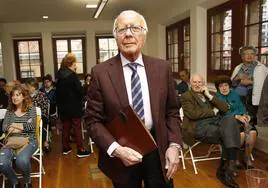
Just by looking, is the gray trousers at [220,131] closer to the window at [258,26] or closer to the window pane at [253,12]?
the window at [258,26]

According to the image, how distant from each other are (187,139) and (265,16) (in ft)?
6.65

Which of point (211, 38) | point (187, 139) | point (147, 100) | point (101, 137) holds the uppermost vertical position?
point (211, 38)

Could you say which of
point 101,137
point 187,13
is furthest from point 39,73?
point 101,137

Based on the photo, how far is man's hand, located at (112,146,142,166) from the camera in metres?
1.24

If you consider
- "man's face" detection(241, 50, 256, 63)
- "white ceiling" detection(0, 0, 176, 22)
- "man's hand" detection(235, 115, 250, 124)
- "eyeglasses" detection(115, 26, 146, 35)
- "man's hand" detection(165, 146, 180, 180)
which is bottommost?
"man's hand" detection(235, 115, 250, 124)

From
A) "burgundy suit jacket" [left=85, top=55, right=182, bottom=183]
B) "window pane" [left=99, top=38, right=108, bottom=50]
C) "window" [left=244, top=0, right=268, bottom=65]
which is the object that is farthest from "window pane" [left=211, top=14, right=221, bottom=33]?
"window pane" [left=99, top=38, right=108, bottom=50]

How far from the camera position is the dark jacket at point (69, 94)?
13.0 ft

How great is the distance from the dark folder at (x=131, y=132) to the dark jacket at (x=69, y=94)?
2.78 meters

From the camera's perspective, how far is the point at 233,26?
442 cm

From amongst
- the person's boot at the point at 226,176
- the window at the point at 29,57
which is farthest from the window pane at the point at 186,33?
the window at the point at 29,57

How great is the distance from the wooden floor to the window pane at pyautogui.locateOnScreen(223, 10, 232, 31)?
2.07 m

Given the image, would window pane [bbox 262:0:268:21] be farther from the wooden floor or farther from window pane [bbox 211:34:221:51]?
the wooden floor

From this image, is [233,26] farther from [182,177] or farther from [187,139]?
[182,177]

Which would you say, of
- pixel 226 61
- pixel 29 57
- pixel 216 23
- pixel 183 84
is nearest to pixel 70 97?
pixel 183 84
